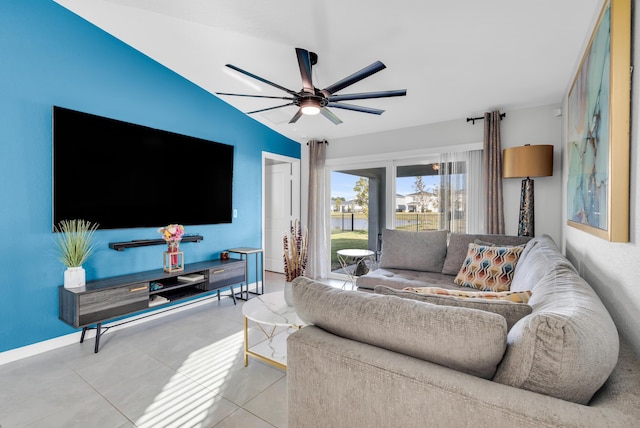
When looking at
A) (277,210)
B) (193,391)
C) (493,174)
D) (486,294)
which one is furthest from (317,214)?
(486,294)

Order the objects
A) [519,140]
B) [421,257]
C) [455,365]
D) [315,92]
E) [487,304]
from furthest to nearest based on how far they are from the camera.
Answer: [519,140] < [421,257] < [315,92] < [487,304] < [455,365]

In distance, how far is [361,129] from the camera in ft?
15.0

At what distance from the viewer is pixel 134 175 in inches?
122

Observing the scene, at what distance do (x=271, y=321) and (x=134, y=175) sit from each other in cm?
222

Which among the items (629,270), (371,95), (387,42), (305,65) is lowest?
(629,270)

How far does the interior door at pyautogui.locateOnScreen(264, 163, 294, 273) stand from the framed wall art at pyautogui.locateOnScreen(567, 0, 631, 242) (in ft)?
13.8

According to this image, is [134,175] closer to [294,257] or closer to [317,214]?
[294,257]

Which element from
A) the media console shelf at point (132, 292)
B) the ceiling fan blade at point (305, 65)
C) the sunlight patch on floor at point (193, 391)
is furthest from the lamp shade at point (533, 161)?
the media console shelf at point (132, 292)

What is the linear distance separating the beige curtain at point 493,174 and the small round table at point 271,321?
104 inches

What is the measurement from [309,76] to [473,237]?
2406 millimetres

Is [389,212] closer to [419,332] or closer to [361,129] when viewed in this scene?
[361,129]

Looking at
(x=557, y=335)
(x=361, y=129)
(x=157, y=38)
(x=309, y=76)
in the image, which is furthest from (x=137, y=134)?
(x=557, y=335)

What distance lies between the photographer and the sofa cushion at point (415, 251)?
3.38 m

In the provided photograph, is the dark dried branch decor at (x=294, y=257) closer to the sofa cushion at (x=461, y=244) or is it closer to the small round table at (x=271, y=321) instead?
the small round table at (x=271, y=321)
